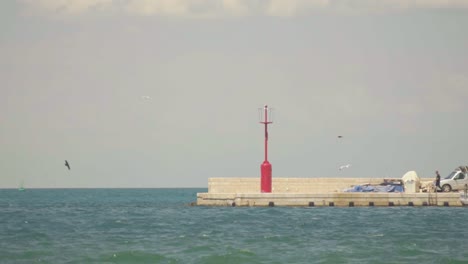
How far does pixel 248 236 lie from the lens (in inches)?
1593

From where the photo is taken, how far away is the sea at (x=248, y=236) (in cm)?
3372

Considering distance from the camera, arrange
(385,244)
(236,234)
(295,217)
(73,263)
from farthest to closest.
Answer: (295,217) → (236,234) → (385,244) → (73,263)

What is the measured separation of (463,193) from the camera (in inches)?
2216

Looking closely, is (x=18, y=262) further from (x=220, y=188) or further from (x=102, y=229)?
(x=220, y=188)

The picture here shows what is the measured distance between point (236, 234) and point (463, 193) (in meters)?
19.4

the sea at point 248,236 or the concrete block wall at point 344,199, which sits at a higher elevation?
the concrete block wall at point 344,199

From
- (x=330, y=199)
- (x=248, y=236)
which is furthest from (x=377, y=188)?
(x=248, y=236)

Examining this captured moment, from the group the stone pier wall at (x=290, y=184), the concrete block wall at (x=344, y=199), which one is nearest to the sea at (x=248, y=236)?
the concrete block wall at (x=344, y=199)

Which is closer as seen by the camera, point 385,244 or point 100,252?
point 100,252

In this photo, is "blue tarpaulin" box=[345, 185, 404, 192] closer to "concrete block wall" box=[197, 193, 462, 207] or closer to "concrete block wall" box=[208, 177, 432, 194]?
"concrete block wall" box=[208, 177, 432, 194]

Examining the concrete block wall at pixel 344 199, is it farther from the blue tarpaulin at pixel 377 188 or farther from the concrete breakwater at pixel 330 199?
the blue tarpaulin at pixel 377 188

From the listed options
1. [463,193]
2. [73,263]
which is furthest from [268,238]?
[463,193]

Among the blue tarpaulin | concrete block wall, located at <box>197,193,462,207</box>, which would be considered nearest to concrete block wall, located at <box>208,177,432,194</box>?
the blue tarpaulin

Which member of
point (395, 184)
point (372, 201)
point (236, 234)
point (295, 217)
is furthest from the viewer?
point (395, 184)
